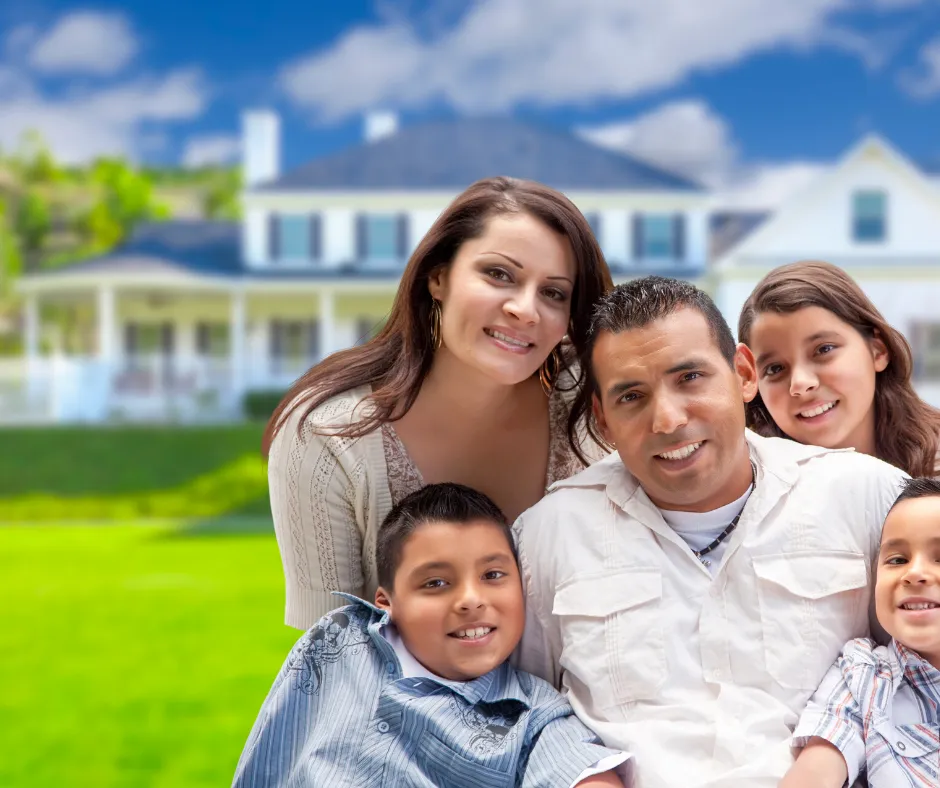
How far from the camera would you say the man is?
250 centimetres

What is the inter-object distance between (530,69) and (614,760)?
3420 inches

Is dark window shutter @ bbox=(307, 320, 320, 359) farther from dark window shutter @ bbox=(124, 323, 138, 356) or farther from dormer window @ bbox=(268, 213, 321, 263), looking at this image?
dark window shutter @ bbox=(124, 323, 138, 356)

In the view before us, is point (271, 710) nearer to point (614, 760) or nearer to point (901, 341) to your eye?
point (614, 760)

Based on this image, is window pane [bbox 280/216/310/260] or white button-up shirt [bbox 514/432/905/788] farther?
window pane [bbox 280/216/310/260]

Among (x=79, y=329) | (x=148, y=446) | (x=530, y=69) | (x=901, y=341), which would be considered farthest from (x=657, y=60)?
(x=901, y=341)

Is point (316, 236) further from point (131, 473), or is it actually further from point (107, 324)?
point (131, 473)

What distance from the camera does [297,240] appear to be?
82.0 feet

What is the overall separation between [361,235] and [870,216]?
1064 cm

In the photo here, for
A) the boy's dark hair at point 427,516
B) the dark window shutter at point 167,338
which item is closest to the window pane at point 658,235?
the dark window shutter at point 167,338

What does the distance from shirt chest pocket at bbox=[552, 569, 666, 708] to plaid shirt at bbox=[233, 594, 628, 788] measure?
107 millimetres

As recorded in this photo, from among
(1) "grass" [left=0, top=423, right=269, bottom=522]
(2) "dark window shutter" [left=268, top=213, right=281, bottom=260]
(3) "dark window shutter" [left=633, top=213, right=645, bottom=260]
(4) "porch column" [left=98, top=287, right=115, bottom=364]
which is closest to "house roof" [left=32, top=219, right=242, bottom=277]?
(4) "porch column" [left=98, top=287, right=115, bottom=364]

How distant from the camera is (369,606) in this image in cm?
275

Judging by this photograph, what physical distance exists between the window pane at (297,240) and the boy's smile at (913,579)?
914 inches

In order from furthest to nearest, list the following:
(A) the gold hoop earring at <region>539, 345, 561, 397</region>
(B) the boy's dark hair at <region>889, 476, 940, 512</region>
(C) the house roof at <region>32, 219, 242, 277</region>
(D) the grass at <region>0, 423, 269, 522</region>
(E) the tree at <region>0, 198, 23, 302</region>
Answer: (E) the tree at <region>0, 198, 23, 302</region>
(C) the house roof at <region>32, 219, 242, 277</region>
(D) the grass at <region>0, 423, 269, 522</region>
(A) the gold hoop earring at <region>539, 345, 561, 397</region>
(B) the boy's dark hair at <region>889, 476, 940, 512</region>
